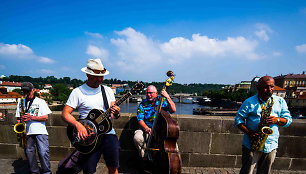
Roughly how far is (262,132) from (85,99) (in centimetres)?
259

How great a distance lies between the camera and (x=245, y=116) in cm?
238

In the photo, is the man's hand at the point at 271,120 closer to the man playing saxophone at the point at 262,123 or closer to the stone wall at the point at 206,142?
the man playing saxophone at the point at 262,123

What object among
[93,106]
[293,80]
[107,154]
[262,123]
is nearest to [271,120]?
[262,123]

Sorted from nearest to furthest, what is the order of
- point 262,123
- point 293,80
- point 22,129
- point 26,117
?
point 262,123 < point 26,117 < point 22,129 < point 293,80

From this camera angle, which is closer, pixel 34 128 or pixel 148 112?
pixel 34 128

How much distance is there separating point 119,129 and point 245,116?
2.66 m

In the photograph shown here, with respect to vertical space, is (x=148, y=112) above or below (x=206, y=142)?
above

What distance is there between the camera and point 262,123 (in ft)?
7.40

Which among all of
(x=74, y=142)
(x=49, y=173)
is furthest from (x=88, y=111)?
(x=49, y=173)

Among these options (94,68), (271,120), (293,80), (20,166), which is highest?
(293,80)

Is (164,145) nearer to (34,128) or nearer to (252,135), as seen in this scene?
(252,135)

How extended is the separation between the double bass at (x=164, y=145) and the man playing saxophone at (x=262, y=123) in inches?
40.7

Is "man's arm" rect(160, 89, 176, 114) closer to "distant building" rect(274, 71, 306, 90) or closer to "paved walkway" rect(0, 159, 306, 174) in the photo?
"paved walkway" rect(0, 159, 306, 174)

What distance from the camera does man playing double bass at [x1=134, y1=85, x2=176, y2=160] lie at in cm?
310
